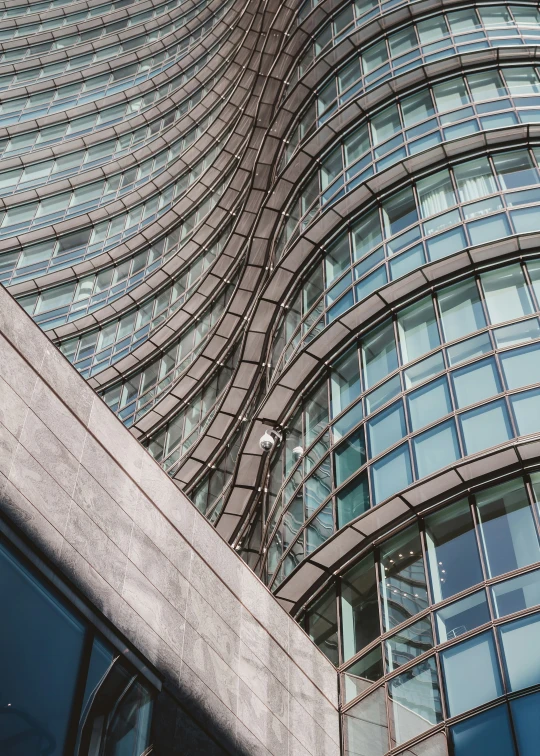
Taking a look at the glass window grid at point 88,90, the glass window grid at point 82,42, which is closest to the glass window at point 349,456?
the glass window grid at point 88,90

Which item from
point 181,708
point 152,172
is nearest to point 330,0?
point 152,172

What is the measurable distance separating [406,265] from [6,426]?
12.1 meters

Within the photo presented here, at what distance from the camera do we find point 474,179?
22062mm

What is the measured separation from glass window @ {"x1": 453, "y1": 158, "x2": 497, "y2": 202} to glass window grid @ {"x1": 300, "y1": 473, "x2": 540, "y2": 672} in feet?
26.5

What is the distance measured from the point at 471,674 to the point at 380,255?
10.9m

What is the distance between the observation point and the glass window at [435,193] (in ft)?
72.3

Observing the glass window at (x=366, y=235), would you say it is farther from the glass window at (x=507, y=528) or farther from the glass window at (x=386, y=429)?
the glass window at (x=507, y=528)

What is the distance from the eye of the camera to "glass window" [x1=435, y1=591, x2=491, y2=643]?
48.6ft

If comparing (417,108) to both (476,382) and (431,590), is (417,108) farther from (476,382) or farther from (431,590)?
(431,590)

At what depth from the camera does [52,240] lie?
4856cm

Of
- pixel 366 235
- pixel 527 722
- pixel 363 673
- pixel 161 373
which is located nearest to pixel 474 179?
pixel 366 235

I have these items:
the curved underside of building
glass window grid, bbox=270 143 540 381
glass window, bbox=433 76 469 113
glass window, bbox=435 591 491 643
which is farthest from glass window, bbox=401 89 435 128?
glass window, bbox=435 591 491 643

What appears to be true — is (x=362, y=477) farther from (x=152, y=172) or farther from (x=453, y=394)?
(x=152, y=172)

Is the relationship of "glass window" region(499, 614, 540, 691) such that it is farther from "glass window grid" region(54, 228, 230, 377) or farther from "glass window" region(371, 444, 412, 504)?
"glass window grid" region(54, 228, 230, 377)
